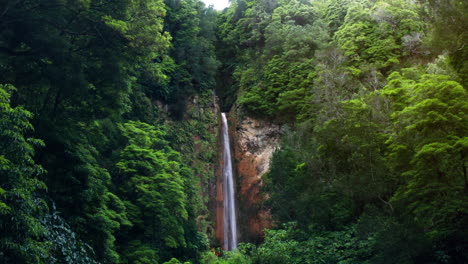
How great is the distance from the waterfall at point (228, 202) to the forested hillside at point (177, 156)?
1628 mm

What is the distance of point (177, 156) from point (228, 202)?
903 cm

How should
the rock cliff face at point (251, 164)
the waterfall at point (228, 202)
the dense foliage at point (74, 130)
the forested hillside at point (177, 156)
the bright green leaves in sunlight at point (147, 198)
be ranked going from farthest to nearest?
the rock cliff face at point (251, 164) < the waterfall at point (228, 202) < the bright green leaves in sunlight at point (147, 198) < the forested hillside at point (177, 156) < the dense foliage at point (74, 130)

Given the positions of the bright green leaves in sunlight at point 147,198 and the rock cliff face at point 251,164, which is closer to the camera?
the bright green leaves in sunlight at point 147,198

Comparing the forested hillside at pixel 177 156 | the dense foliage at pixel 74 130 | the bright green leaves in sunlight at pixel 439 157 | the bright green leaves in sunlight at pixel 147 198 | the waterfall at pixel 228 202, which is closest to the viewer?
the dense foliage at pixel 74 130

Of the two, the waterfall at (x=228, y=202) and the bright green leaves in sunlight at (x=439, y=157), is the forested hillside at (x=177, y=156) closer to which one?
the bright green leaves in sunlight at (x=439, y=157)

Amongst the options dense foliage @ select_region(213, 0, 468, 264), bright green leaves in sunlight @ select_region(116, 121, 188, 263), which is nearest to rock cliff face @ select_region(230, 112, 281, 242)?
dense foliage @ select_region(213, 0, 468, 264)

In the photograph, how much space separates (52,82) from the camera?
12.6 meters

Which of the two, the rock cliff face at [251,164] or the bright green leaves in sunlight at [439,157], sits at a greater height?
the rock cliff face at [251,164]

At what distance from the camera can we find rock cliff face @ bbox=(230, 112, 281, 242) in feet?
94.1

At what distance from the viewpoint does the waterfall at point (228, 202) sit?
28391mm

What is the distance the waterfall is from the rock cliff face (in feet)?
1.58

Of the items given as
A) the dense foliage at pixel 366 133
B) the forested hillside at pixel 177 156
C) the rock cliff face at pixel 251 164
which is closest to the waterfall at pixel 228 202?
the rock cliff face at pixel 251 164

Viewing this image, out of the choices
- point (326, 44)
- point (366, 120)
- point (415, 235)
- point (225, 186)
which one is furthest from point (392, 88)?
point (225, 186)

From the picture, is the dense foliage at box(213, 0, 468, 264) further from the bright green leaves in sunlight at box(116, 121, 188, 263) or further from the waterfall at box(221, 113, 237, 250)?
the waterfall at box(221, 113, 237, 250)
